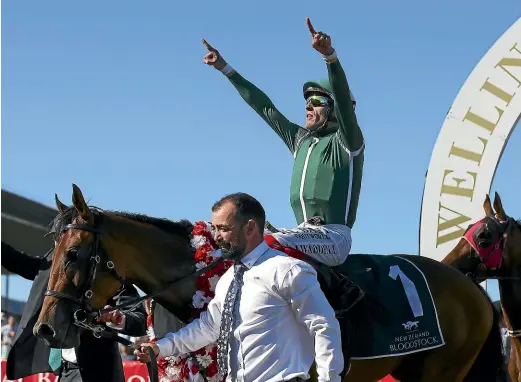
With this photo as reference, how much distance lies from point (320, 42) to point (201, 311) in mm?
1781

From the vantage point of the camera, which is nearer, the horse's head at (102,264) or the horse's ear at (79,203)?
the horse's head at (102,264)

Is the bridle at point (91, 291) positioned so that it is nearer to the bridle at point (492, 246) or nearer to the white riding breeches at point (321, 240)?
the white riding breeches at point (321, 240)

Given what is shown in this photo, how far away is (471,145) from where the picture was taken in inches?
469

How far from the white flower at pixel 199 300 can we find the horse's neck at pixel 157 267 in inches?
2.8

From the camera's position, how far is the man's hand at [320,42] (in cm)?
587

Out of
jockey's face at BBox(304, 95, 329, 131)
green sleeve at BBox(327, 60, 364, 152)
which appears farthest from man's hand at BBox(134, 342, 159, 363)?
jockey's face at BBox(304, 95, 329, 131)

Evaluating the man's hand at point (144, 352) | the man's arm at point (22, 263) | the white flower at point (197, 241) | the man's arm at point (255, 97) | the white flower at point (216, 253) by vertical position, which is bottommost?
the man's hand at point (144, 352)

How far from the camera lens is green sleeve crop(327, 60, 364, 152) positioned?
6031 mm

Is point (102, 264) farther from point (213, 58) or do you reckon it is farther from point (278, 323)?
point (213, 58)

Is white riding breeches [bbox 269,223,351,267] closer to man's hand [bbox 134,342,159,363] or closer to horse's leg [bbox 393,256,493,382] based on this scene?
horse's leg [bbox 393,256,493,382]

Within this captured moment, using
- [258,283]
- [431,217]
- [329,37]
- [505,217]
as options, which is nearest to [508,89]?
[431,217]

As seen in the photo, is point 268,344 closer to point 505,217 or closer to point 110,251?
point 110,251

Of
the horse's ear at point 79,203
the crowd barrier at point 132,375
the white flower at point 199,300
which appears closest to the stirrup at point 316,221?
the white flower at point 199,300

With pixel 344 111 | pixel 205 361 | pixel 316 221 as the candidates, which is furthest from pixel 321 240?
pixel 205 361
